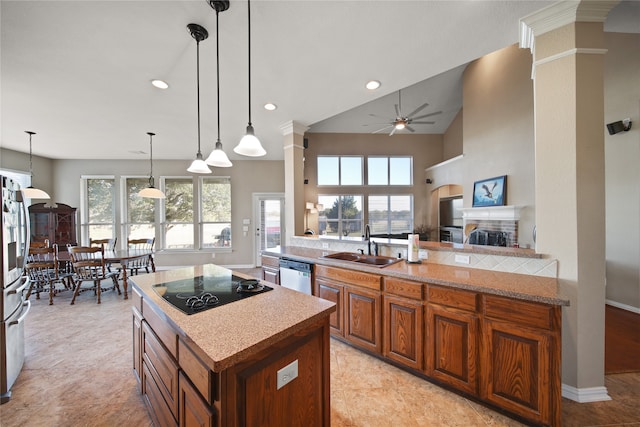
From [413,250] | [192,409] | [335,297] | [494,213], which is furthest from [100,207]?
[494,213]

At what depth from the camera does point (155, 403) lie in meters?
1.43

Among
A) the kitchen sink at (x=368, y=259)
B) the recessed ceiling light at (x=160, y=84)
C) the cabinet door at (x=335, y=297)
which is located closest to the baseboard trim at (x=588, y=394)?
the kitchen sink at (x=368, y=259)

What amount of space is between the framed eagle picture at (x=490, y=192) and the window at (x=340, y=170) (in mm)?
3441

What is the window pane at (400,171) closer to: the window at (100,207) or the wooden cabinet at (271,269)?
the wooden cabinet at (271,269)

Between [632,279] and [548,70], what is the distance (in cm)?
347

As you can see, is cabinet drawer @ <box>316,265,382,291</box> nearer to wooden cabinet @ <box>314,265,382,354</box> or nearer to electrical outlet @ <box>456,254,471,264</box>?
wooden cabinet @ <box>314,265,382,354</box>

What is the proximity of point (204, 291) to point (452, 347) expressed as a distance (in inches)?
70.3

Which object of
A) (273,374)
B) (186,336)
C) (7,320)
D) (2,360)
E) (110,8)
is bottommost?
(2,360)

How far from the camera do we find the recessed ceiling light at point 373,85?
2.56 meters

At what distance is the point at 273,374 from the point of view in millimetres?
993

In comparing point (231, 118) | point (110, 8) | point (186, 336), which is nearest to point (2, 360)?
point (186, 336)

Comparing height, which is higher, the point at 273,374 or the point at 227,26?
the point at 227,26

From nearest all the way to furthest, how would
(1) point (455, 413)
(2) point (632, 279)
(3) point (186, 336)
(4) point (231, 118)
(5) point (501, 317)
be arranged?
1. (3) point (186, 336)
2. (5) point (501, 317)
3. (1) point (455, 413)
4. (2) point (632, 279)
5. (4) point (231, 118)

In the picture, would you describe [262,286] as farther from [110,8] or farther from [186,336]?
[110,8]
